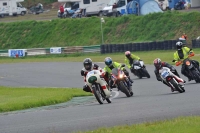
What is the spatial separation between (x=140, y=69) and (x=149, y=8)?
31.4 metres

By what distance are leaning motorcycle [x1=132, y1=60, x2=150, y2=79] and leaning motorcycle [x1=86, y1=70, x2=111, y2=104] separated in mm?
9790

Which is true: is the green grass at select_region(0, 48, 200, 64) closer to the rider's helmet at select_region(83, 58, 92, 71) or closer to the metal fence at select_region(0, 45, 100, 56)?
the metal fence at select_region(0, 45, 100, 56)

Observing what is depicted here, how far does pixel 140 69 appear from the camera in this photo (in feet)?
85.7

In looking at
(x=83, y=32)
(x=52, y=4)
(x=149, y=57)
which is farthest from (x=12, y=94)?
(x=52, y=4)

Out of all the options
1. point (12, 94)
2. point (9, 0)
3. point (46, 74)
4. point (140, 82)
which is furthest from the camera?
point (9, 0)

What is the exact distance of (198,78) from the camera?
20.6 m

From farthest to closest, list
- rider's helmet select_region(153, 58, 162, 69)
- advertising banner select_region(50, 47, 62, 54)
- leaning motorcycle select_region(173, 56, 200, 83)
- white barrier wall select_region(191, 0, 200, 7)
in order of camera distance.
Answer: white barrier wall select_region(191, 0, 200, 7), advertising banner select_region(50, 47, 62, 54), leaning motorcycle select_region(173, 56, 200, 83), rider's helmet select_region(153, 58, 162, 69)

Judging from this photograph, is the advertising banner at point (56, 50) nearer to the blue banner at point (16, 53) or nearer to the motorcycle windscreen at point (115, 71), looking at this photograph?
the blue banner at point (16, 53)

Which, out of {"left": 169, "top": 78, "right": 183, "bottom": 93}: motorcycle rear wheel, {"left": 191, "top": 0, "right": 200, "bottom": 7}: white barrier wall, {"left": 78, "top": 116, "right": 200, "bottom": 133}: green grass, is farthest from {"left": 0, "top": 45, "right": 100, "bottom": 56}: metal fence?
{"left": 78, "top": 116, "right": 200, "bottom": 133}: green grass

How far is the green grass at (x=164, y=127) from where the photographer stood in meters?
9.70

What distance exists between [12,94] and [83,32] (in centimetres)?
3506

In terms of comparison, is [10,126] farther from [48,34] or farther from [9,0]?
[9,0]

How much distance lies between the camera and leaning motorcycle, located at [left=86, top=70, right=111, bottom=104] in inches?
616

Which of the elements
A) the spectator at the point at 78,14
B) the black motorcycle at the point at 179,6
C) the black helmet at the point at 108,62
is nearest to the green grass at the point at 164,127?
the black helmet at the point at 108,62
